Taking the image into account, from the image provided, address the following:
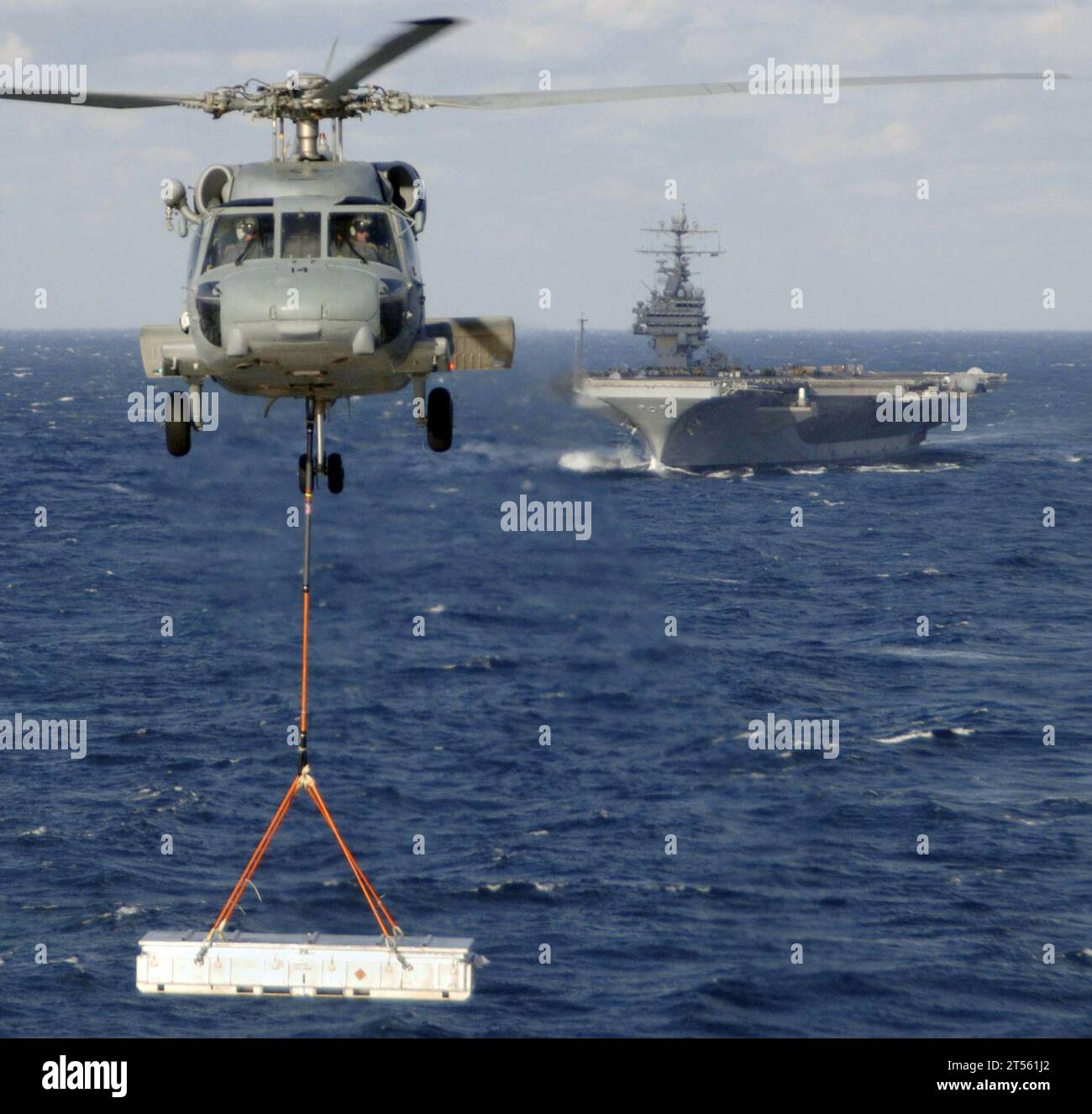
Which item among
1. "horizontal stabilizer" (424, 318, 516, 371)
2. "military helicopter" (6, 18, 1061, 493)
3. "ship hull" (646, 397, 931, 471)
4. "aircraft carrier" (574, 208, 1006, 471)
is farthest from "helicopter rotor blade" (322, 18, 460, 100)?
"ship hull" (646, 397, 931, 471)

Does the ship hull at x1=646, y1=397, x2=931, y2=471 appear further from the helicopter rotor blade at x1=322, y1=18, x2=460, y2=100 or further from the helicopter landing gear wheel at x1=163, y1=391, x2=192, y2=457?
the helicopter rotor blade at x1=322, y1=18, x2=460, y2=100

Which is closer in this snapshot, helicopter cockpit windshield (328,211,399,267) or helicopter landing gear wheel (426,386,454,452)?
helicopter cockpit windshield (328,211,399,267)

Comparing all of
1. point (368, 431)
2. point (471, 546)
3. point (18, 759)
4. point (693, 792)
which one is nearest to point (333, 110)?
point (693, 792)

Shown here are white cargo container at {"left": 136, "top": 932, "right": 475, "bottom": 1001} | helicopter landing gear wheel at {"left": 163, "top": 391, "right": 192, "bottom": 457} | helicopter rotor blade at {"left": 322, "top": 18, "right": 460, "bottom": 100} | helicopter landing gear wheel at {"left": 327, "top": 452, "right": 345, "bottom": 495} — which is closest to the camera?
helicopter rotor blade at {"left": 322, "top": 18, "right": 460, "bottom": 100}

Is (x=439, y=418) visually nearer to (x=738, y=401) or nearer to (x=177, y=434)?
(x=177, y=434)

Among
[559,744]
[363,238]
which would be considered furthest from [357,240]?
[559,744]
